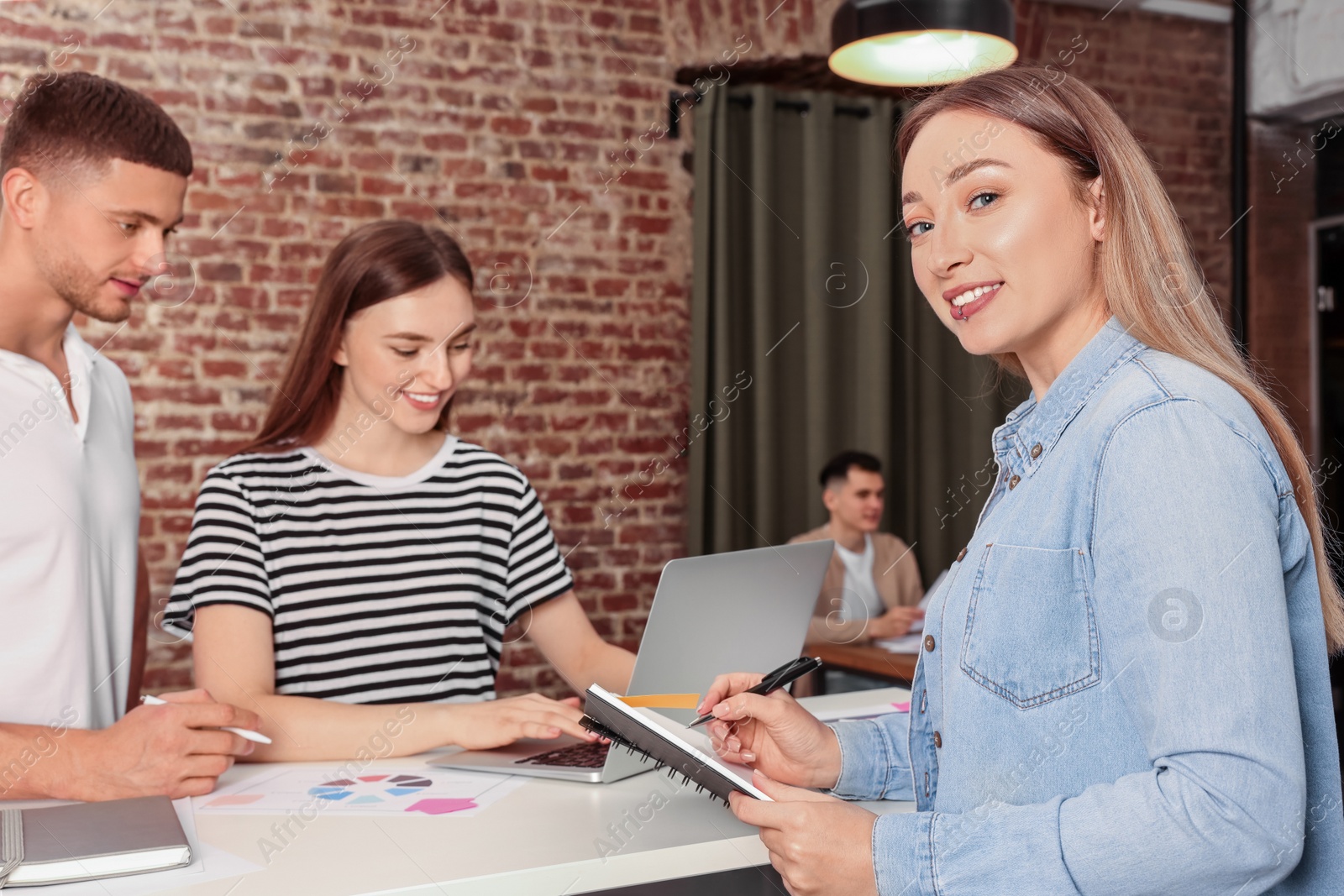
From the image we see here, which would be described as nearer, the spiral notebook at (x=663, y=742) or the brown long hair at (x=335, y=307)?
the spiral notebook at (x=663, y=742)

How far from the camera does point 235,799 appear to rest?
4.40ft

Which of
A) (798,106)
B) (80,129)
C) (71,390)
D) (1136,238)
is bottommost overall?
(71,390)

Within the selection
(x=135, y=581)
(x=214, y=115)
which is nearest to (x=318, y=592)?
(x=135, y=581)

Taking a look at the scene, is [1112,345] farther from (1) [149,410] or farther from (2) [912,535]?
(2) [912,535]

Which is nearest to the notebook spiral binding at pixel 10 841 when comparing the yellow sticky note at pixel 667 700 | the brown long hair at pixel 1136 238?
the yellow sticky note at pixel 667 700

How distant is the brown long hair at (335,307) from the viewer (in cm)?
196

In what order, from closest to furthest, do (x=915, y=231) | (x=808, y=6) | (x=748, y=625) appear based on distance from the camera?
(x=915, y=231), (x=748, y=625), (x=808, y=6)

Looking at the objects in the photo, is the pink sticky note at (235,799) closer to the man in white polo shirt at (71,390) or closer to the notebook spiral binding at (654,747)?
the notebook spiral binding at (654,747)

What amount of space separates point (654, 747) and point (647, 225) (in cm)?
307

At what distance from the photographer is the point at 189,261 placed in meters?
3.42

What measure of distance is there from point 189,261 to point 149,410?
0.47 metres

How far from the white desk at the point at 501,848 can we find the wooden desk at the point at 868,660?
1761 mm

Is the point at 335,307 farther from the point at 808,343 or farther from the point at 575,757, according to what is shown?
the point at 808,343

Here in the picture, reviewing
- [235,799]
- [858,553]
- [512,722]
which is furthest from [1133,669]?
[858,553]
